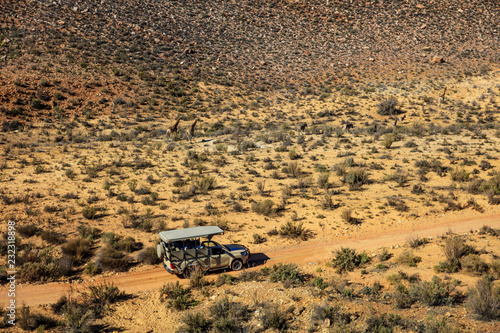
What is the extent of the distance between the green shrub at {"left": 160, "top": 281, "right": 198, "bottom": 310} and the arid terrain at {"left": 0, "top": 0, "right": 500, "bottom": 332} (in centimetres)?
6

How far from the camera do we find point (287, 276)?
432 inches

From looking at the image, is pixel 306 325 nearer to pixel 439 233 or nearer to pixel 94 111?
pixel 439 233

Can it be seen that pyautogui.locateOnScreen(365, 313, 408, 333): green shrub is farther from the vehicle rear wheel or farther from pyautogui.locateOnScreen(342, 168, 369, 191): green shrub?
pyautogui.locateOnScreen(342, 168, 369, 191): green shrub

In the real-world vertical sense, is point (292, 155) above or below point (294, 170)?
above

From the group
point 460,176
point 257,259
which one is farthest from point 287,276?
point 460,176

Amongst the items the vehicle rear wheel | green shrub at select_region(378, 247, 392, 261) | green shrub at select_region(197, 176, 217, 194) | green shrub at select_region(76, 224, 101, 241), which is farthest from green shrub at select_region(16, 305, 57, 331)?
green shrub at select_region(378, 247, 392, 261)

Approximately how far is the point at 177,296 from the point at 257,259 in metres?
3.59

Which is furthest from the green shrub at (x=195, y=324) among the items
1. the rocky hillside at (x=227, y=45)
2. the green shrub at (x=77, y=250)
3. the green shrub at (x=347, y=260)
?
the rocky hillside at (x=227, y=45)

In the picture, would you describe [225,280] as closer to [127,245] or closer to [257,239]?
[257,239]

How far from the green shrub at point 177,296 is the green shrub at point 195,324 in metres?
0.81

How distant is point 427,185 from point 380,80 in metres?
30.3

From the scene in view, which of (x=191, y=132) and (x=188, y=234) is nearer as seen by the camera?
(x=188, y=234)

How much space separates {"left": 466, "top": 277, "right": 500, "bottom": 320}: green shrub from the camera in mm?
8727

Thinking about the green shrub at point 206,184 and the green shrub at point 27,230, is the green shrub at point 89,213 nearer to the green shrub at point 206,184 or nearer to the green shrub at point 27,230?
the green shrub at point 27,230
